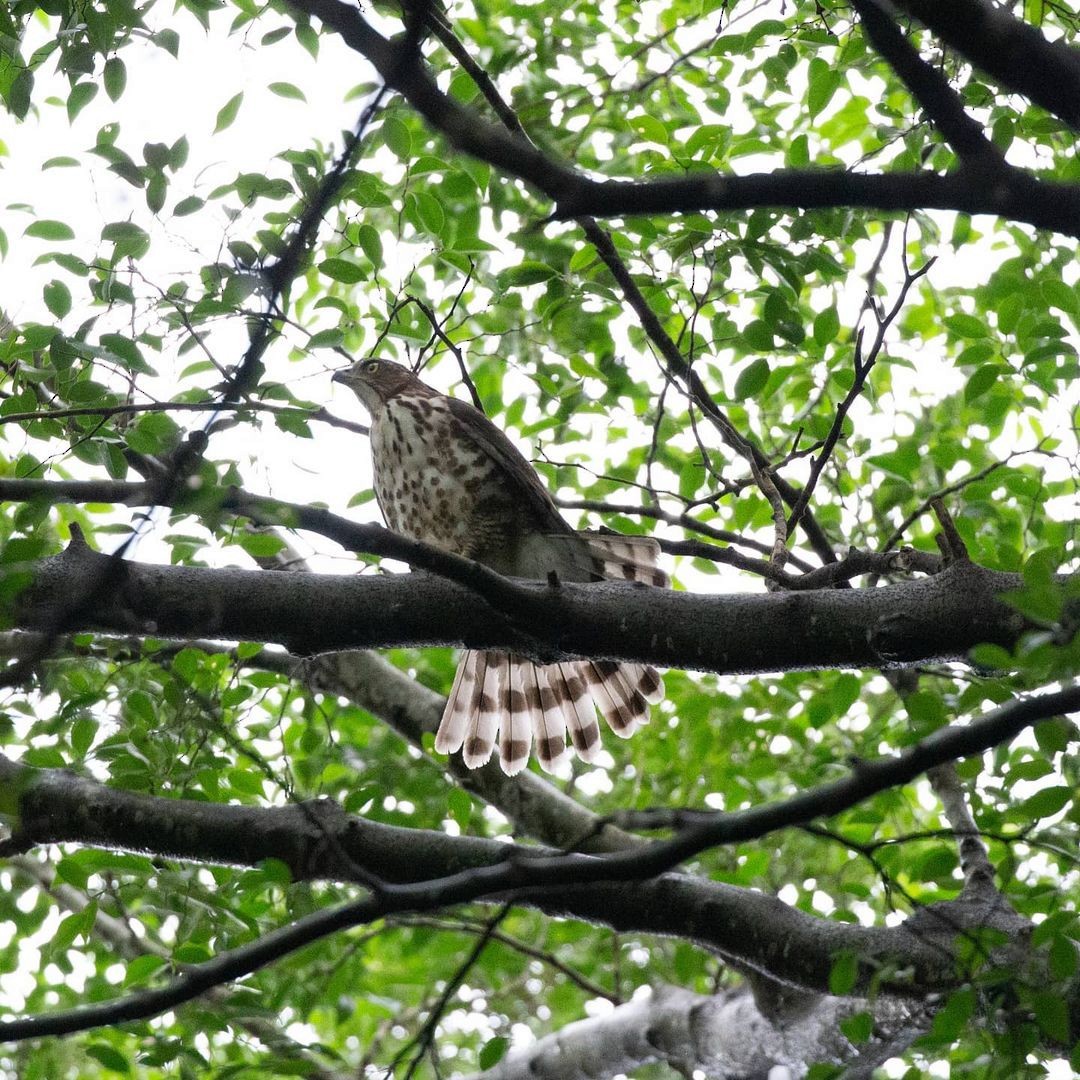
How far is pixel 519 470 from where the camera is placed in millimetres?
4211

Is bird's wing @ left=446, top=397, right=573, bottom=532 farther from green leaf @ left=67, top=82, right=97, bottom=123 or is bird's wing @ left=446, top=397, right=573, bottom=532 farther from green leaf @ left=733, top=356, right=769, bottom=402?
green leaf @ left=67, top=82, right=97, bottom=123

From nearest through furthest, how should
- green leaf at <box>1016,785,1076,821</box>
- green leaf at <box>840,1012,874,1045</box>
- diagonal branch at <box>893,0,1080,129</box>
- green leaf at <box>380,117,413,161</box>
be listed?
1. diagonal branch at <box>893,0,1080,129</box>
2. green leaf at <box>1016,785,1076,821</box>
3. green leaf at <box>840,1012,874,1045</box>
4. green leaf at <box>380,117,413,161</box>

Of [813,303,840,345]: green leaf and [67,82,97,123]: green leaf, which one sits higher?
[67,82,97,123]: green leaf

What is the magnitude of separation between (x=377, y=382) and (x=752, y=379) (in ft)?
6.37

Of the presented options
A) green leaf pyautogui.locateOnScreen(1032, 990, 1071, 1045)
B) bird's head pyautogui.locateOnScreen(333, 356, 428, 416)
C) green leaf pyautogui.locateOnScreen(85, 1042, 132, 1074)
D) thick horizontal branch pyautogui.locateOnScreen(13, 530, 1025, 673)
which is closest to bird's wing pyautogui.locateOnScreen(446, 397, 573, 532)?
bird's head pyautogui.locateOnScreen(333, 356, 428, 416)

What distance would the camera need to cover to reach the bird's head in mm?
4898

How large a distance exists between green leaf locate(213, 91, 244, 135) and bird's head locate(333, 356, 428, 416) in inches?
71.0

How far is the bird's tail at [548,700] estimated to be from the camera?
13.5 ft

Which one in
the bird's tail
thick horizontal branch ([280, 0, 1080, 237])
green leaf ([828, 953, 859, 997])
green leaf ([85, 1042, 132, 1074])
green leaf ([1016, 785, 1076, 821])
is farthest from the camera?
the bird's tail

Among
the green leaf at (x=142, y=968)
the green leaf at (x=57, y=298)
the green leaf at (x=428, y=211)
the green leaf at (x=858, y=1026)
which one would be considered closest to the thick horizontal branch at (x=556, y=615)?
the green leaf at (x=57, y=298)

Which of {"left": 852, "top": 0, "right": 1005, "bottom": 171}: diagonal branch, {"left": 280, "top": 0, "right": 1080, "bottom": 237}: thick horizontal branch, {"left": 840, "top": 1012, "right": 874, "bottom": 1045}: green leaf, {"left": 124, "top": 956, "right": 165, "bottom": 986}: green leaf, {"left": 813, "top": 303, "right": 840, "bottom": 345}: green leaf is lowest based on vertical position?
{"left": 840, "top": 1012, "right": 874, "bottom": 1045}: green leaf

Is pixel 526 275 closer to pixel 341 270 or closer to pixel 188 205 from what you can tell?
pixel 341 270

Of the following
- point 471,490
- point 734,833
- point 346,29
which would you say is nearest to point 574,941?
point 471,490

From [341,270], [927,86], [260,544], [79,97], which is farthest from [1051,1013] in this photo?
[79,97]
